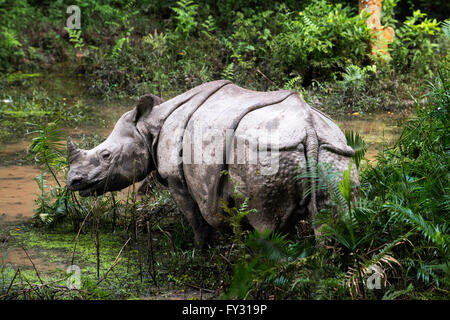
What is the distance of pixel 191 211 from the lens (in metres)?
5.84

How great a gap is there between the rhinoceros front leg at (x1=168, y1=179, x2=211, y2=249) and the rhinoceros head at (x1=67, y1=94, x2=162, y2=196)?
508 mm

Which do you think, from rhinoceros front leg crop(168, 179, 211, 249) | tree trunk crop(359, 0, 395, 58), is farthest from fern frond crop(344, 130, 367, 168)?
tree trunk crop(359, 0, 395, 58)

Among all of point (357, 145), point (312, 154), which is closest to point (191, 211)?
point (312, 154)

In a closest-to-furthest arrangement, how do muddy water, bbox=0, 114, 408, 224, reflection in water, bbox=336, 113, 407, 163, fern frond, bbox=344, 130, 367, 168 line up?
fern frond, bbox=344, 130, 367, 168 → muddy water, bbox=0, 114, 408, 224 → reflection in water, bbox=336, 113, 407, 163

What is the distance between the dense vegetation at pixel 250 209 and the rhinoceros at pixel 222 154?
22 cm

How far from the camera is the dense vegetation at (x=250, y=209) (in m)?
→ 4.56

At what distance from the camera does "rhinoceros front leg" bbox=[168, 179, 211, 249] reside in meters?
5.73

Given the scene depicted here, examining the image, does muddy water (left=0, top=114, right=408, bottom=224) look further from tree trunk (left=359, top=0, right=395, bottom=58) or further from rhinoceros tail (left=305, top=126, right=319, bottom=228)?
tree trunk (left=359, top=0, right=395, bottom=58)

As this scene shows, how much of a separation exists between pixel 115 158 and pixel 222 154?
138cm

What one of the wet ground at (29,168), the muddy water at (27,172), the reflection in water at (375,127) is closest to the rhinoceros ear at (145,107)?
the wet ground at (29,168)

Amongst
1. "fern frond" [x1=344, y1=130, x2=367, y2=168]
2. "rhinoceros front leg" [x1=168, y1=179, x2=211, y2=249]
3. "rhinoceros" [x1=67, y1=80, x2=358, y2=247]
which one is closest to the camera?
"rhinoceros" [x1=67, y1=80, x2=358, y2=247]

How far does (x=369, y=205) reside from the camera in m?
5.02
